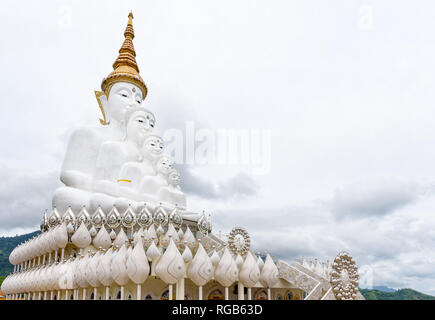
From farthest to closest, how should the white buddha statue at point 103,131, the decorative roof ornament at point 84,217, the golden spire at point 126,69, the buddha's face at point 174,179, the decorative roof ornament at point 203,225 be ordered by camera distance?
1. the golden spire at point 126,69
2. the buddha's face at point 174,179
3. the decorative roof ornament at point 203,225
4. the white buddha statue at point 103,131
5. the decorative roof ornament at point 84,217

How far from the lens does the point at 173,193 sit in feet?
57.7

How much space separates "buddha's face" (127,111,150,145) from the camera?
63.5 feet

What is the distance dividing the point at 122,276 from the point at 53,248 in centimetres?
598

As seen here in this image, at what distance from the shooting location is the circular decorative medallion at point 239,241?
43.6 feet

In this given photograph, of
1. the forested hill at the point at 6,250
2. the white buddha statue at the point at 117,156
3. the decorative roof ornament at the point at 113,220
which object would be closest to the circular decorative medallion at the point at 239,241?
the decorative roof ornament at the point at 113,220

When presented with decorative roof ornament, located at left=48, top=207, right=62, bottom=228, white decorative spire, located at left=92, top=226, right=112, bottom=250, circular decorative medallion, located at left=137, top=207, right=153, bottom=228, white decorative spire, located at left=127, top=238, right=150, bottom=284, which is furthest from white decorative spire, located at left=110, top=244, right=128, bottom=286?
decorative roof ornament, located at left=48, top=207, right=62, bottom=228

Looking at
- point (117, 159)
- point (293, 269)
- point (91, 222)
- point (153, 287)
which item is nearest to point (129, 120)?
point (117, 159)

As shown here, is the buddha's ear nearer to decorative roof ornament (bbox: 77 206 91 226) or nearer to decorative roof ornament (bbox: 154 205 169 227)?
decorative roof ornament (bbox: 77 206 91 226)

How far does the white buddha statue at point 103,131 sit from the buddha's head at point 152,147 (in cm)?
224

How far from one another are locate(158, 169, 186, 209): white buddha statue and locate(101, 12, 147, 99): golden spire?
264 inches

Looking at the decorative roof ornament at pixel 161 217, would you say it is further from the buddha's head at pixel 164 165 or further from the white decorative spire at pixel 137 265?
the white decorative spire at pixel 137 265

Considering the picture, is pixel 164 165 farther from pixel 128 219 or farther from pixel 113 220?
pixel 113 220
